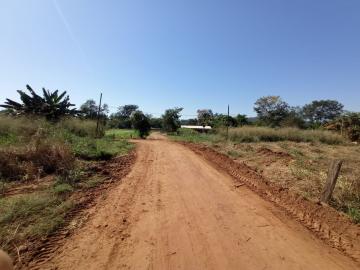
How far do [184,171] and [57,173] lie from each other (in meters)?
4.01

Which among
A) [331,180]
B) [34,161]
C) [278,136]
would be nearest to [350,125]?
[278,136]

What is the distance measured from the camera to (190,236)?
417cm

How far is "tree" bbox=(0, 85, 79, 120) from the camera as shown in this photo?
2072cm

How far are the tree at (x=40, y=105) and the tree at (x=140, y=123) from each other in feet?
33.4

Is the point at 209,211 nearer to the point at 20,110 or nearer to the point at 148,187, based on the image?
the point at 148,187

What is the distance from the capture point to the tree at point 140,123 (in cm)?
3164

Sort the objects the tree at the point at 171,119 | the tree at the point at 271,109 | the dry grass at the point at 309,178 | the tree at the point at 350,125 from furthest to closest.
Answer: the tree at the point at 271,109 → the tree at the point at 171,119 → the tree at the point at 350,125 → the dry grass at the point at 309,178

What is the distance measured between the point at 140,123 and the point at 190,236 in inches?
1117

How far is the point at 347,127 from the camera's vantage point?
28688 millimetres

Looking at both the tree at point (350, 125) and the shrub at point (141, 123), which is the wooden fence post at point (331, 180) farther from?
the shrub at point (141, 123)

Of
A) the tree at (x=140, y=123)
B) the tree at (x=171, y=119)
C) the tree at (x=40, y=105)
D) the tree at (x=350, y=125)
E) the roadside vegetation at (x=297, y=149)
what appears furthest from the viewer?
the tree at (x=171, y=119)

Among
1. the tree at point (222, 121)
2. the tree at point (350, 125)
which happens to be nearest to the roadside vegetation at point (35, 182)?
the tree at point (222, 121)

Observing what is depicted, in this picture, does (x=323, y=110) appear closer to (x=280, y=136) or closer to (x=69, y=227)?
(x=280, y=136)

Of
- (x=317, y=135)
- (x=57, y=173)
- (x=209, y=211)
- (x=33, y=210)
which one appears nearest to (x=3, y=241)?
(x=33, y=210)
